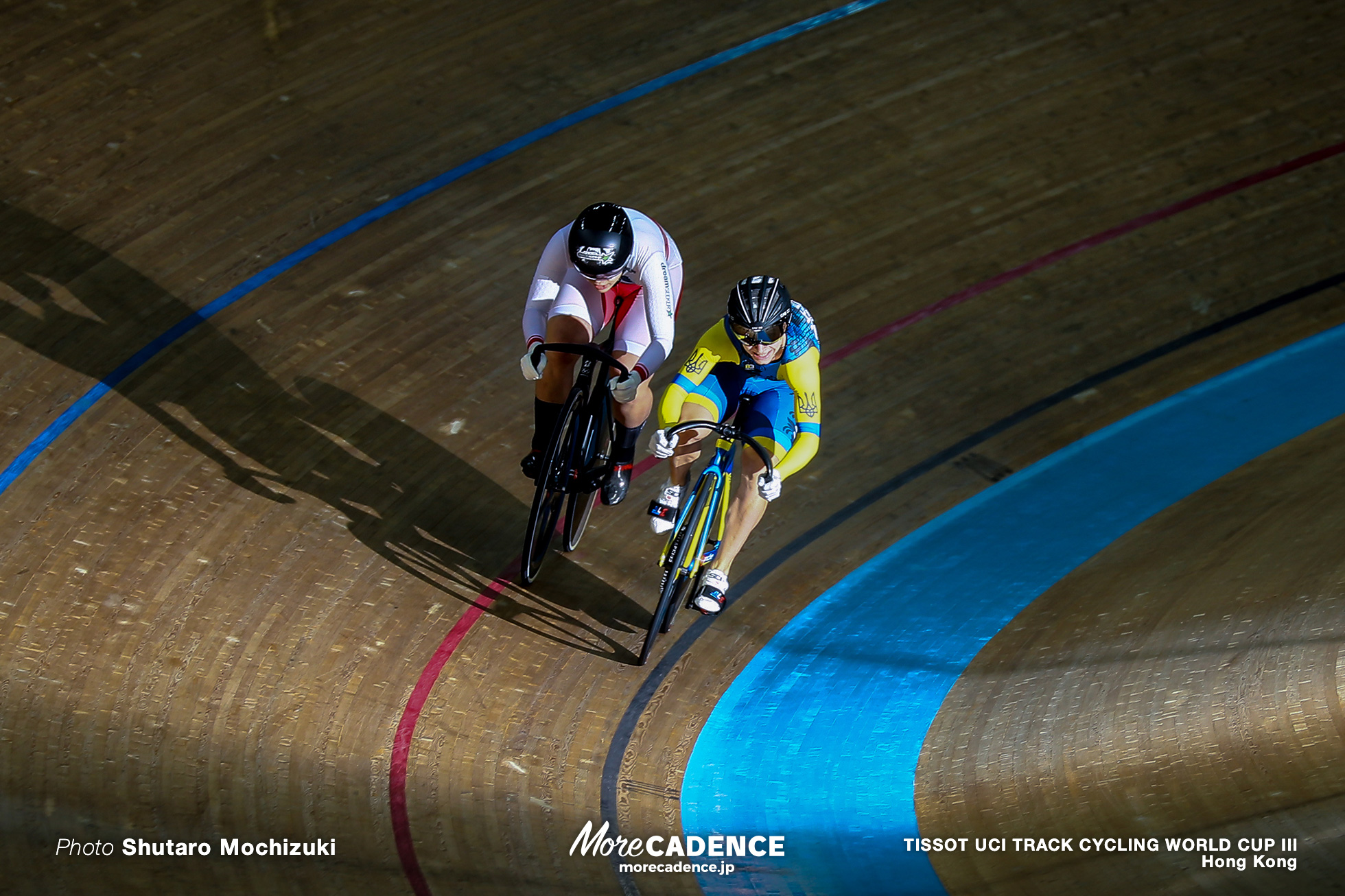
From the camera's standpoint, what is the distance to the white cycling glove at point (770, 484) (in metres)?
3.85

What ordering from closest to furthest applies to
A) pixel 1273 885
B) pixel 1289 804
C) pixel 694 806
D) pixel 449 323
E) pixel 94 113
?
pixel 1273 885 → pixel 1289 804 → pixel 694 806 → pixel 449 323 → pixel 94 113

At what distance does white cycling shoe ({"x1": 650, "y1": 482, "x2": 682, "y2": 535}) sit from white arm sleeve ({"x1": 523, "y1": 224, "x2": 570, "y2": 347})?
25.8 inches

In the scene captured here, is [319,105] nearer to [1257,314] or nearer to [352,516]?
[352,516]

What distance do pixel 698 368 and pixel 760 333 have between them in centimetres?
31

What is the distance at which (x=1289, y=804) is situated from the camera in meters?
3.54

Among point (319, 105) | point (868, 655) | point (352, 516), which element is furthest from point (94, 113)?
point (868, 655)

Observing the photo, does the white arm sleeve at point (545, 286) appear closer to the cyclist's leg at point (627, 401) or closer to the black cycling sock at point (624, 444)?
the cyclist's leg at point (627, 401)

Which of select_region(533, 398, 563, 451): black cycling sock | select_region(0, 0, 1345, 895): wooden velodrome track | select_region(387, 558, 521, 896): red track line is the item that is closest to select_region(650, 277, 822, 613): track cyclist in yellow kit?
select_region(533, 398, 563, 451): black cycling sock

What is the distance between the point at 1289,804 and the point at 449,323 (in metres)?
3.75

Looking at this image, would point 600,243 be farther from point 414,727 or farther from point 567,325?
point 414,727

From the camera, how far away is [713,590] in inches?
163

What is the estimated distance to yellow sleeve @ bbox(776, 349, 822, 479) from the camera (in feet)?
13.1

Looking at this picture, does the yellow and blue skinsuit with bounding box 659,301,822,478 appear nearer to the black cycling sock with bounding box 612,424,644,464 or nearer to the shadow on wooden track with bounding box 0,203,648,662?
the black cycling sock with bounding box 612,424,644,464

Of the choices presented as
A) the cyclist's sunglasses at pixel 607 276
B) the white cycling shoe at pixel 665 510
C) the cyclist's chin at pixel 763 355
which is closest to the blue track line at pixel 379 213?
the cyclist's sunglasses at pixel 607 276
